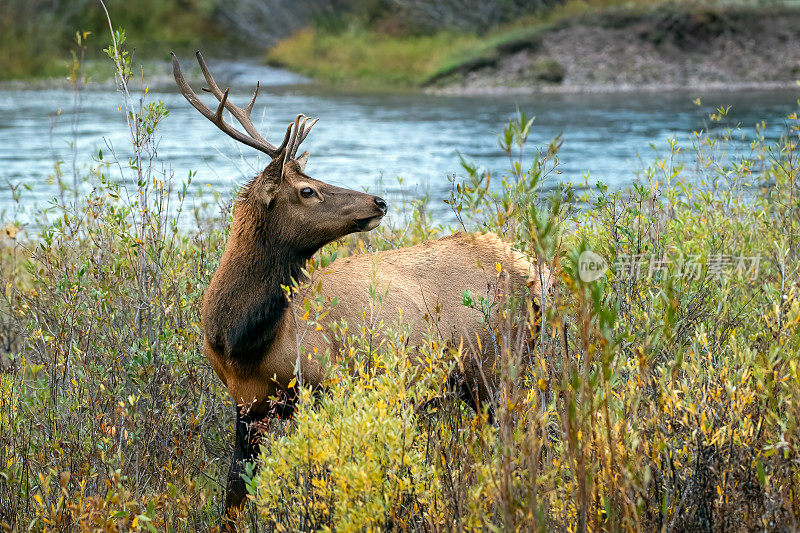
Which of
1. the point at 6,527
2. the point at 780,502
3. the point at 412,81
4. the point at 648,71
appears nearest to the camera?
the point at 780,502

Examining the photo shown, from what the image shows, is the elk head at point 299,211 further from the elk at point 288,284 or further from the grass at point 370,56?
the grass at point 370,56

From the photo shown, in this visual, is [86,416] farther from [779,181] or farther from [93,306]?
[779,181]

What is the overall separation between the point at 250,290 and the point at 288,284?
0.58 ft

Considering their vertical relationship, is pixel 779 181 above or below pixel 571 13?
below

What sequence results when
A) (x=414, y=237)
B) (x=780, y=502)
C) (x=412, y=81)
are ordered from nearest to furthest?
(x=780, y=502), (x=414, y=237), (x=412, y=81)

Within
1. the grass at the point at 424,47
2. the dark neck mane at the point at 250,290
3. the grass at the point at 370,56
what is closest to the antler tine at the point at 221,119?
the dark neck mane at the point at 250,290

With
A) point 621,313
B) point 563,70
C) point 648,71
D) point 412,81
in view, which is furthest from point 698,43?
point 621,313

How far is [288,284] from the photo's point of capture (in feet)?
13.7

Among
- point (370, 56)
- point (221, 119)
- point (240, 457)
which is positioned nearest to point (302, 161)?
point (221, 119)

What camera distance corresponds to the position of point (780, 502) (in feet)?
9.18

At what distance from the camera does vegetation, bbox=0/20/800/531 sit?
2.76 meters

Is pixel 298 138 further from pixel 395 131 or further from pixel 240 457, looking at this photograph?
pixel 395 131

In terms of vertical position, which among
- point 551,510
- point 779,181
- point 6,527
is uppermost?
point 779,181

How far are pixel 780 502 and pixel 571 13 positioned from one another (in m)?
29.8
